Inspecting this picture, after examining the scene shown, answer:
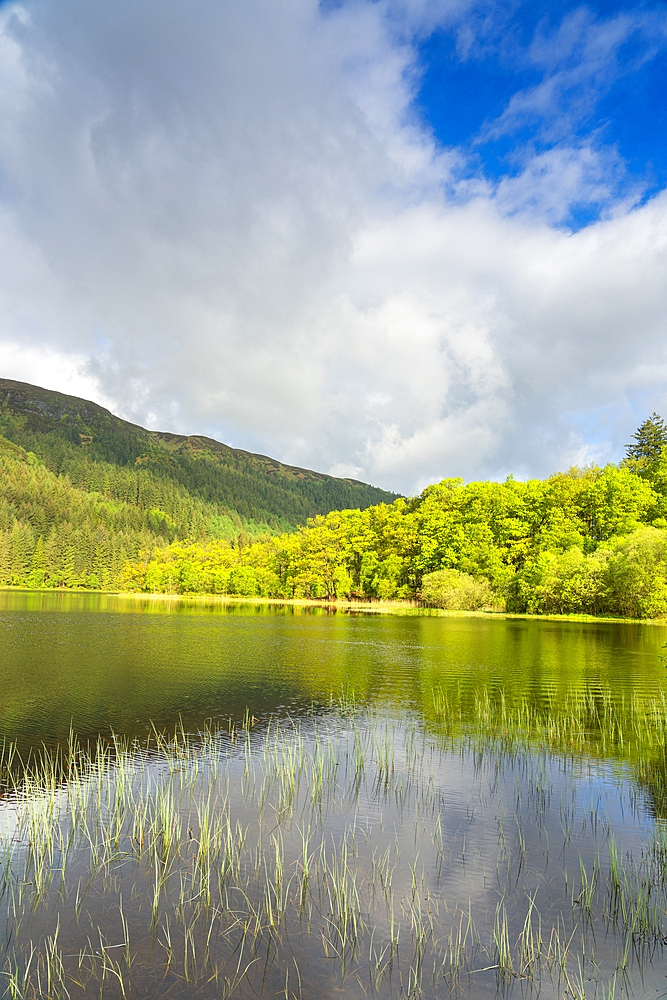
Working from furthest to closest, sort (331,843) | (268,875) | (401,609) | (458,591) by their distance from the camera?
(401,609) → (458,591) → (331,843) → (268,875)

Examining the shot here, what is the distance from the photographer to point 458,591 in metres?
69.2

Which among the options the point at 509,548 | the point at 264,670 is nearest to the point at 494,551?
the point at 509,548

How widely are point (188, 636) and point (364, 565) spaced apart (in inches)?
2023

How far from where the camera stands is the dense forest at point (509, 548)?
5769 cm

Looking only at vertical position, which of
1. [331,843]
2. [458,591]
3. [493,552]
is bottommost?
[331,843]

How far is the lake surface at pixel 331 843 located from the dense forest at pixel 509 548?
139 feet

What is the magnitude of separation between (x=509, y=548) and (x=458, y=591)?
11501 millimetres

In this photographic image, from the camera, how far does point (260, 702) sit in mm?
18141

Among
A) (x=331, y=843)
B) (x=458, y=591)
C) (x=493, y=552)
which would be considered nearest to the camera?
(x=331, y=843)

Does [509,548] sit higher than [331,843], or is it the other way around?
[509,548]

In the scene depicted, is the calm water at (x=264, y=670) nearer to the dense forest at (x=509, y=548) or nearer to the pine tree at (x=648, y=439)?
the dense forest at (x=509, y=548)

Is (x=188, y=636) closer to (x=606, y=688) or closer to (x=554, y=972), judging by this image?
(x=606, y=688)

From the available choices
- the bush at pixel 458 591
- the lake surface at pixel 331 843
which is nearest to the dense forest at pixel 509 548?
the bush at pixel 458 591

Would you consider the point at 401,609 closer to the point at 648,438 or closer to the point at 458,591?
the point at 458,591
